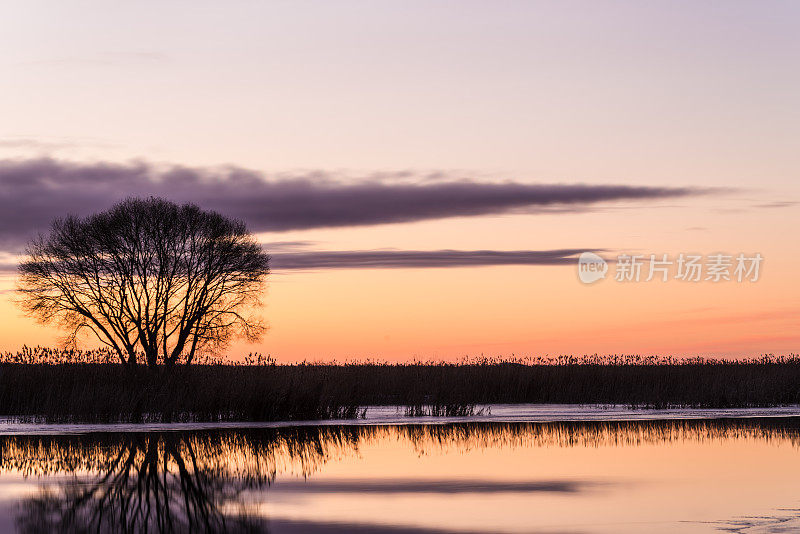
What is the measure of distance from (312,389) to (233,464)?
1176 cm

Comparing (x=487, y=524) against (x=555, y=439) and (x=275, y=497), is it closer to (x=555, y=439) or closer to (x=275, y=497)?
(x=275, y=497)

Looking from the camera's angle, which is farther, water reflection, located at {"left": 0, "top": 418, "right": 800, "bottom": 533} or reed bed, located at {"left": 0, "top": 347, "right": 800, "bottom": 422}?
reed bed, located at {"left": 0, "top": 347, "right": 800, "bottom": 422}

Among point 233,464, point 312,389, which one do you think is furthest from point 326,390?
point 233,464

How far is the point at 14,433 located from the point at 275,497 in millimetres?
12853

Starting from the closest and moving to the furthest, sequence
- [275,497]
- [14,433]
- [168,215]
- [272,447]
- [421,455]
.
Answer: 1. [275,497]
2. [421,455]
3. [272,447]
4. [14,433]
5. [168,215]

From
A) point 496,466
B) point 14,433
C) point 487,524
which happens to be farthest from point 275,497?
point 14,433

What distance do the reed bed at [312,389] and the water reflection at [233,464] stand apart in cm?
304

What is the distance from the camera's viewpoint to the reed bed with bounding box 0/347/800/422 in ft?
94.0

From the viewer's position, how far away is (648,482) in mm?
15805

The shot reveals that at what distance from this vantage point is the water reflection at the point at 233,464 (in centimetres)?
1308

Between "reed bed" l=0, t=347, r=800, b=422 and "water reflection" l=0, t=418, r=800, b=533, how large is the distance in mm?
3037

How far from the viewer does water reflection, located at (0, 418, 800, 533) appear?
13.1 metres

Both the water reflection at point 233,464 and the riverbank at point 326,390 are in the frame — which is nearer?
the water reflection at point 233,464

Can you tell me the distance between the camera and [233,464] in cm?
1841
